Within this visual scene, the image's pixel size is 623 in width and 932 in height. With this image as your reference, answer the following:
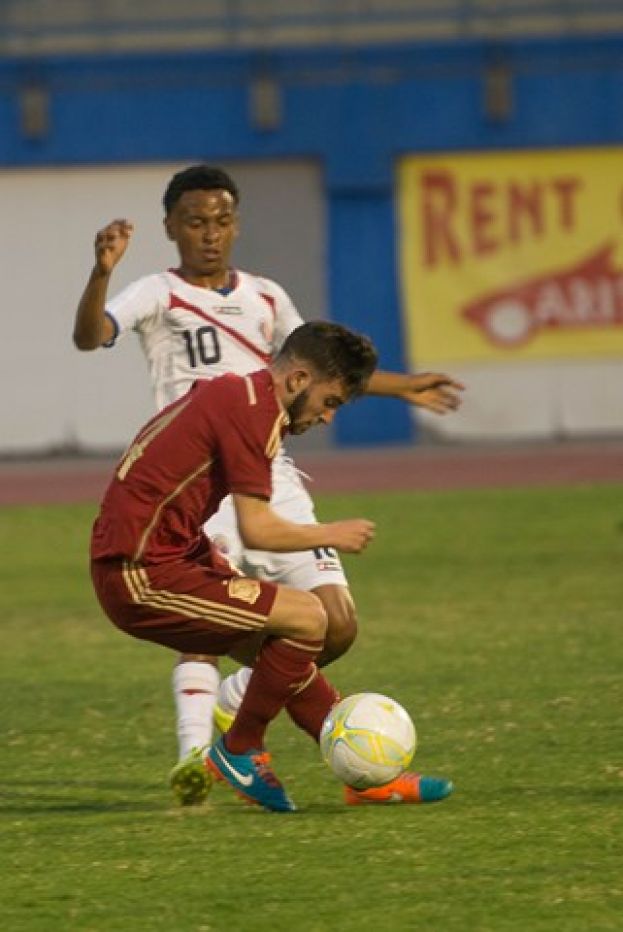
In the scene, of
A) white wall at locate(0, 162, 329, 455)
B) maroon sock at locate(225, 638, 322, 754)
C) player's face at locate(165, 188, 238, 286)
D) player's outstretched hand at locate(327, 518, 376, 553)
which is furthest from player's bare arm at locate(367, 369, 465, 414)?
white wall at locate(0, 162, 329, 455)

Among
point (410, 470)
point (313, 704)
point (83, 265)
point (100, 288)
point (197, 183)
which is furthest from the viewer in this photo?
point (83, 265)

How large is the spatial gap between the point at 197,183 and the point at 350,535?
1.96m

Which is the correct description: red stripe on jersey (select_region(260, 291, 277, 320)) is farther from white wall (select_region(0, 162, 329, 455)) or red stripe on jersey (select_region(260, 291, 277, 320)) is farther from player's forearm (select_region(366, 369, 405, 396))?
white wall (select_region(0, 162, 329, 455))

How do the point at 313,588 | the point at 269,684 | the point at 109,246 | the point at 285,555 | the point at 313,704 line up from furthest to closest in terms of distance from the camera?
1. the point at 285,555
2. the point at 313,588
3. the point at 109,246
4. the point at 313,704
5. the point at 269,684

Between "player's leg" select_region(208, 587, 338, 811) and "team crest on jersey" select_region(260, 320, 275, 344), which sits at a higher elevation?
"team crest on jersey" select_region(260, 320, 275, 344)

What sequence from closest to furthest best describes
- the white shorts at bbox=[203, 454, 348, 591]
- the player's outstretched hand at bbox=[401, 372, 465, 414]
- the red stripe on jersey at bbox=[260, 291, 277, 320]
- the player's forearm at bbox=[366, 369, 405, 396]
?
the white shorts at bbox=[203, 454, 348, 591], the player's forearm at bbox=[366, 369, 405, 396], the player's outstretched hand at bbox=[401, 372, 465, 414], the red stripe on jersey at bbox=[260, 291, 277, 320]

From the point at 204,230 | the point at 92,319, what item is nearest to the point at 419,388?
the point at 204,230

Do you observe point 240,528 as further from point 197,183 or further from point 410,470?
point 410,470

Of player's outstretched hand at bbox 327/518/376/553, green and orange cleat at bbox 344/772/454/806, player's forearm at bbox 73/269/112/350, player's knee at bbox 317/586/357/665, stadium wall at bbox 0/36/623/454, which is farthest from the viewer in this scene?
stadium wall at bbox 0/36/623/454

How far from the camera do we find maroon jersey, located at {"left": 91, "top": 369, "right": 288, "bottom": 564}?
6.91 meters

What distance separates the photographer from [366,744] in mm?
7188

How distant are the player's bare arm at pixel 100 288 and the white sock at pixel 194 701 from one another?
1191mm

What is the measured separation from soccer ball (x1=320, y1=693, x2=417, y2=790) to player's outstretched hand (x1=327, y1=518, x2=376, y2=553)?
716mm

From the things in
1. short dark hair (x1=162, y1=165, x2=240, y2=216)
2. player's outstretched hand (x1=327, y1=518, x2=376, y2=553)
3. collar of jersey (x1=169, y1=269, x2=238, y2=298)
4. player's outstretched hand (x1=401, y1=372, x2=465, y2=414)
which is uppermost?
short dark hair (x1=162, y1=165, x2=240, y2=216)
